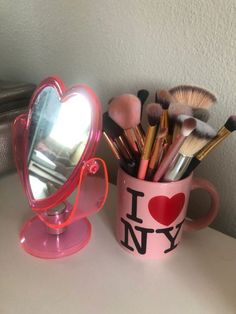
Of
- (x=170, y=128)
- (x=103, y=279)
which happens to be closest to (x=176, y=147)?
(x=170, y=128)

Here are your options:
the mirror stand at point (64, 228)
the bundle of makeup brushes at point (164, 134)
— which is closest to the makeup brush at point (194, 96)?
the bundle of makeup brushes at point (164, 134)

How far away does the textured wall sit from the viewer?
414 millimetres

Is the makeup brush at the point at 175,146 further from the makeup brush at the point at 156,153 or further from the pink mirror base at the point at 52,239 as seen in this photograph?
the pink mirror base at the point at 52,239

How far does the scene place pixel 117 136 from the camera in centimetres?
39

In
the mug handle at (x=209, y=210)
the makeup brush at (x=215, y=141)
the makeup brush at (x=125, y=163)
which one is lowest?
the mug handle at (x=209, y=210)

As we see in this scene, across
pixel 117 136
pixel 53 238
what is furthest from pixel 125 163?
pixel 53 238

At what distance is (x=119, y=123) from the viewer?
374 mm

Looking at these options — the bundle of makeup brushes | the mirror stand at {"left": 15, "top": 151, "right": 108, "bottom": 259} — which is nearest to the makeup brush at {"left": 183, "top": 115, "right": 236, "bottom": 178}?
the bundle of makeup brushes

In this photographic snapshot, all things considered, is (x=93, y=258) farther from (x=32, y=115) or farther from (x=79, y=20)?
(x=79, y=20)

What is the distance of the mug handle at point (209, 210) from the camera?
41cm

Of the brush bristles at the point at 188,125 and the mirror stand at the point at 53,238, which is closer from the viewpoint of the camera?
the brush bristles at the point at 188,125

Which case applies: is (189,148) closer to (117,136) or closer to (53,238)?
(117,136)

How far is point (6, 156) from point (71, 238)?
7.3 inches

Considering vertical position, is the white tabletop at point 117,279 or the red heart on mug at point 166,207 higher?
the red heart on mug at point 166,207
